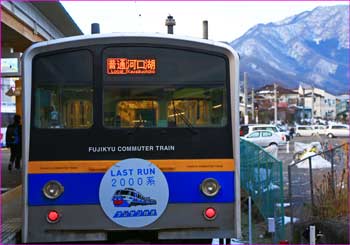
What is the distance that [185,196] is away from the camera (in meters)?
5.75

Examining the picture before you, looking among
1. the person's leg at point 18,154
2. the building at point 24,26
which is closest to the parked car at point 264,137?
the building at point 24,26

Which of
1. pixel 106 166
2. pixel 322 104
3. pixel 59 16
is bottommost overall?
pixel 106 166

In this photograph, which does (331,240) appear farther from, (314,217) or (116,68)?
(116,68)

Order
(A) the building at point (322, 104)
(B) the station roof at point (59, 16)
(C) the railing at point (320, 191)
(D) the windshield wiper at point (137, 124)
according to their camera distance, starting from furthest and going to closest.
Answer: (A) the building at point (322, 104), (B) the station roof at point (59, 16), (C) the railing at point (320, 191), (D) the windshield wiper at point (137, 124)

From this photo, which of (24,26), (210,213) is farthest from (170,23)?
(24,26)

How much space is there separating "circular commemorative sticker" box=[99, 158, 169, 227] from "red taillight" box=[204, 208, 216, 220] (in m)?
0.43

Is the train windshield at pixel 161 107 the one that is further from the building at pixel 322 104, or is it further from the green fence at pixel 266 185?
the building at pixel 322 104

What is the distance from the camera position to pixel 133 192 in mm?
5668

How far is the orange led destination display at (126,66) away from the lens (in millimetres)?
5801

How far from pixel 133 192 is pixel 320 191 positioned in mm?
5763

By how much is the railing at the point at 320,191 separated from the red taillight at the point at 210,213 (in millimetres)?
4127

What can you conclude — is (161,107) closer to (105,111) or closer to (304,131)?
(105,111)

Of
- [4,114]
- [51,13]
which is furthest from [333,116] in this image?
[51,13]

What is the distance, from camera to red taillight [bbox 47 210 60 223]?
5652 millimetres
